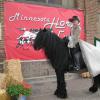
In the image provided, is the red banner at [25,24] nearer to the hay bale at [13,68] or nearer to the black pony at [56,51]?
the hay bale at [13,68]

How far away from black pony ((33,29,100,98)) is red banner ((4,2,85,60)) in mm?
3517

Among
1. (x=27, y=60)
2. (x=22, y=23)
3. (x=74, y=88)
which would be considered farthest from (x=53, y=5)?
(x=74, y=88)

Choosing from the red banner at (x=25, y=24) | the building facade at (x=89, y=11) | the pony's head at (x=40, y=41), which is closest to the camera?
the pony's head at (x=40, y=41)

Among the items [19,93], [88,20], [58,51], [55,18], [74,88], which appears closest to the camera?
[19,93]

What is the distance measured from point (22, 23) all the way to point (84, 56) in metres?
4.27

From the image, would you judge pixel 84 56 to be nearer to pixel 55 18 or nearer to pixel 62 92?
pixel 62 92

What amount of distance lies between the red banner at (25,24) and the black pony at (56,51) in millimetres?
3517

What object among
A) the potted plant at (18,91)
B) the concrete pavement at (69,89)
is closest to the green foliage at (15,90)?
the potted plant at (18,91)

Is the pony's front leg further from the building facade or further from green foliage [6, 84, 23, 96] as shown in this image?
the building facade

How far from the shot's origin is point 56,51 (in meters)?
9.09

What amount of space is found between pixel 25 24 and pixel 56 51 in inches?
163

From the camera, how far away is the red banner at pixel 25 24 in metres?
12.4

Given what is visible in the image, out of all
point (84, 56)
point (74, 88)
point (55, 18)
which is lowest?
point (74, 88)

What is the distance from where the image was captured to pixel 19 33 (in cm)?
1275
